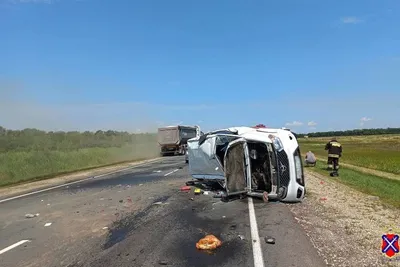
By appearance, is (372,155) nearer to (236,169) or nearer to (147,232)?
(236,169)

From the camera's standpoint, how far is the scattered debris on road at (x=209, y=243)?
596 cm

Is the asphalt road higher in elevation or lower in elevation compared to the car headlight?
lower

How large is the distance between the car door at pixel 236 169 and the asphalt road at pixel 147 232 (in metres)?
0.44

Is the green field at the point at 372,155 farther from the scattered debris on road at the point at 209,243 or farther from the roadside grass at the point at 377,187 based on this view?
the scattered debris on road at the point at 209,243

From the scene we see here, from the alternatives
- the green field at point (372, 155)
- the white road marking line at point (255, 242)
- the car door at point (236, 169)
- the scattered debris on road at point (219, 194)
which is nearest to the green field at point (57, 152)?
the scattered debris on road at point (219, 194)

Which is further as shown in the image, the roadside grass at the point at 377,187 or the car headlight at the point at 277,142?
the roadside grass at the point at 377,187

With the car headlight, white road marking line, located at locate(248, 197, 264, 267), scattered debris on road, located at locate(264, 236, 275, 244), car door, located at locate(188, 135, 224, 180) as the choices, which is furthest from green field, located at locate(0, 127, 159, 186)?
scattered debris on road, located at locate(264, 236, 275, 244)

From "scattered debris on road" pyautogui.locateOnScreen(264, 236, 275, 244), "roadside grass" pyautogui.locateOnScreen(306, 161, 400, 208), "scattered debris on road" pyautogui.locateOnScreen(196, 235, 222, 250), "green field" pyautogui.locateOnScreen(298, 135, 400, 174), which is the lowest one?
"green field" pyautogui.locateOnScreen(298, 135, 400, 174)

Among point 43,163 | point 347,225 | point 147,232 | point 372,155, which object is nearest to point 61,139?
point 43,163

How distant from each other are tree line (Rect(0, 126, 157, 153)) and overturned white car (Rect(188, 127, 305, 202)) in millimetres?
30829

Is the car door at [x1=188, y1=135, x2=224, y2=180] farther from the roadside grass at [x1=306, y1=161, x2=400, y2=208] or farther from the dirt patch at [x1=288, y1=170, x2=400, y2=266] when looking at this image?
the roadside grass at [x1=306, y1=161, x2=400, y2=208]

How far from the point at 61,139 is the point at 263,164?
5000cm

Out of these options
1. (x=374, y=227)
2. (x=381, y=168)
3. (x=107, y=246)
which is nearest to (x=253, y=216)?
(x=374, y=227)

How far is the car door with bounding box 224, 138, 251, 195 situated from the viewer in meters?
10.5
